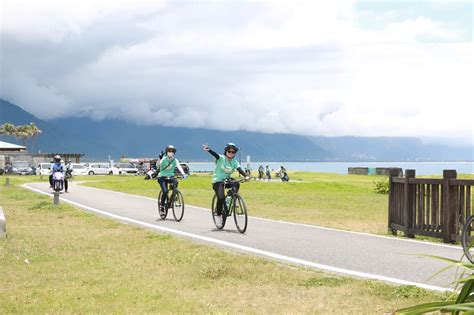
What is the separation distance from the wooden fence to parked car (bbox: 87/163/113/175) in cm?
7142

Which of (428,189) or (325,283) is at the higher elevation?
(428,189)

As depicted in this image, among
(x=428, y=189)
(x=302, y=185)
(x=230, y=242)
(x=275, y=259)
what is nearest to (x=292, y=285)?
(x=275, y=259)

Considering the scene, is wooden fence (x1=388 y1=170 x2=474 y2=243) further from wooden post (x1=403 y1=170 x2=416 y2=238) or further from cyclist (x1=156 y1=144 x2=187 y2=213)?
cyclist (x1=156 y1=144 x2=187 y2=213)

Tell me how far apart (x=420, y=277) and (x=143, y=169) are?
75.8 metres

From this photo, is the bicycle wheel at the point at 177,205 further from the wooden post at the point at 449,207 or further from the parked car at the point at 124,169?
the parked car at the point at 124,169

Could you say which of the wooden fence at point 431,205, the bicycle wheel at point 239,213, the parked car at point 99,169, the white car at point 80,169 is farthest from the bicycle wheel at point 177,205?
the parked car at point 99,169

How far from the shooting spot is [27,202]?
2539 cm

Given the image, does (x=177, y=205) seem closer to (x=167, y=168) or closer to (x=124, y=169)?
(x=167, y=168)

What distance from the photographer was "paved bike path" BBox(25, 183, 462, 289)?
927 cm

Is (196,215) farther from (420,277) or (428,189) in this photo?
(420,277)

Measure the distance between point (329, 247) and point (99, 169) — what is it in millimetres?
75426

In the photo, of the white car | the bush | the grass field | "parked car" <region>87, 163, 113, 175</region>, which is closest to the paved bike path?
the grass field

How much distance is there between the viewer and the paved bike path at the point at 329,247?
9273 millimetres

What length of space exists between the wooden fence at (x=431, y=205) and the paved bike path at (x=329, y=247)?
2.01 ft
